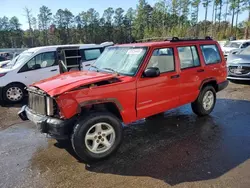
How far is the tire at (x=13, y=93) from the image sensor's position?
25.3 feet

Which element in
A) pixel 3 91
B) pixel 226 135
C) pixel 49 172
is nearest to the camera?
pixel 49 172

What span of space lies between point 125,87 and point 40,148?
1.97 metres

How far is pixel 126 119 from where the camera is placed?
393cm

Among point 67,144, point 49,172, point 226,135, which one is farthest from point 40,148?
point 226,135

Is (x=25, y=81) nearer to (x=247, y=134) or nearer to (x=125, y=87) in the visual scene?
(x=125, y=87)

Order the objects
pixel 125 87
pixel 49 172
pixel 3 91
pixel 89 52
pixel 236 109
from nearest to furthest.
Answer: pixel 49 172
pixel 125 87
pixel 236 109
pixel 3 91
pixel 89 52

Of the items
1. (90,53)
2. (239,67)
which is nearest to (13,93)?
(90,53)

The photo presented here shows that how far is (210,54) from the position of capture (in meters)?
5.53

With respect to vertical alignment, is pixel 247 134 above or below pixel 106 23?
below

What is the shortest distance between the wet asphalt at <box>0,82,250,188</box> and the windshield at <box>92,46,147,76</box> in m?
1.38

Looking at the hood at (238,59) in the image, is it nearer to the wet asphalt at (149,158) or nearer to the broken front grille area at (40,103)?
the wet asphalt at (149,158)

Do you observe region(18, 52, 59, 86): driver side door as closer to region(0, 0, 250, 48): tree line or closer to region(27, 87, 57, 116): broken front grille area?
region(27, 87, 57, 116): broken front grille area

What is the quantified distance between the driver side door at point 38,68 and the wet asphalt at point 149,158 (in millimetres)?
2856

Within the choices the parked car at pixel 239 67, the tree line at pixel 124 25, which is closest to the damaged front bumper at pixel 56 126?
the parked car at pixel 239 67
